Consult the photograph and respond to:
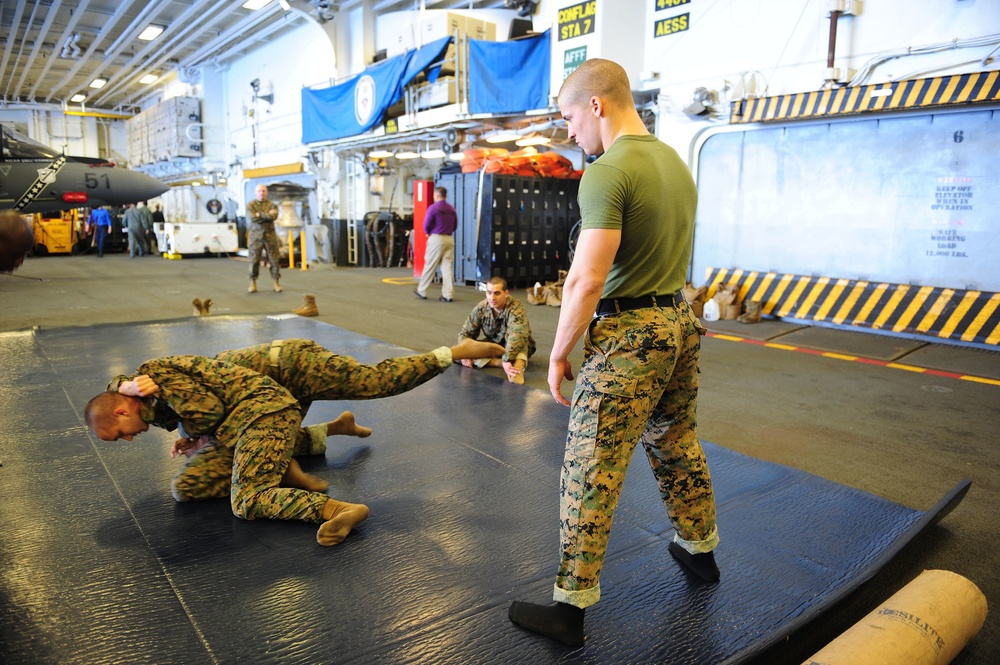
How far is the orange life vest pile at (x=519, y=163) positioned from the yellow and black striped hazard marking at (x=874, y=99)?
14.3 ft

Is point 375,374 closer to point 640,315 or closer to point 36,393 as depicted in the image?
point 640,315

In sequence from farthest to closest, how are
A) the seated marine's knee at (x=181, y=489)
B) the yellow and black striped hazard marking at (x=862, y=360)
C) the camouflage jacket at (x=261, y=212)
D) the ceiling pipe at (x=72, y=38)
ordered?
the ceiling pipe at (x=72, y=38) → the camouflage jacket at (x=261, y=212) → the yellow and black striped hazard marking at (x=862, y=360) → the seated marine's knee at (x=181, y=489)

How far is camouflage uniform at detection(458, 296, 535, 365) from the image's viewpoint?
5.39 m

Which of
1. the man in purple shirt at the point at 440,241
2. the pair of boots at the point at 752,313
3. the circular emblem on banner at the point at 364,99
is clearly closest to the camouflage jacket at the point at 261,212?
the man in purple shirt at the point at 440,241

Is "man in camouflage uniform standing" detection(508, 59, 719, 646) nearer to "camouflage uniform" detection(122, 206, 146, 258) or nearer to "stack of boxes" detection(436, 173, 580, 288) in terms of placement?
"stack of boxes" detection(436, 173, 580, 288)

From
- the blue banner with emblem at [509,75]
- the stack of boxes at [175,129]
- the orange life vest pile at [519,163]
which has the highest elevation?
the stack of boxes at [175,129]

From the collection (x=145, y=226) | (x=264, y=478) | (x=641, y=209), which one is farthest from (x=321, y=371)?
(x=145, y=226)

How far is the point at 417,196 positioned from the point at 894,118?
8.95 meters

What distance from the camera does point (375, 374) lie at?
3.20m

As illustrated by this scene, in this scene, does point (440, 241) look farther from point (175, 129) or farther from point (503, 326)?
point (175, 129)

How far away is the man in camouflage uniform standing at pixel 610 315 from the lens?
1.81m

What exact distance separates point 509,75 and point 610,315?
9.96 meters

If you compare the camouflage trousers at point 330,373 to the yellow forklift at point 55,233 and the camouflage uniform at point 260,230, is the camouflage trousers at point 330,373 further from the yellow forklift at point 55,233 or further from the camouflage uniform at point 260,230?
the yellow forklift at point 55,233

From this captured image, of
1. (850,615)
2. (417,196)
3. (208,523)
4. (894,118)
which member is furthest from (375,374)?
(417,196)
